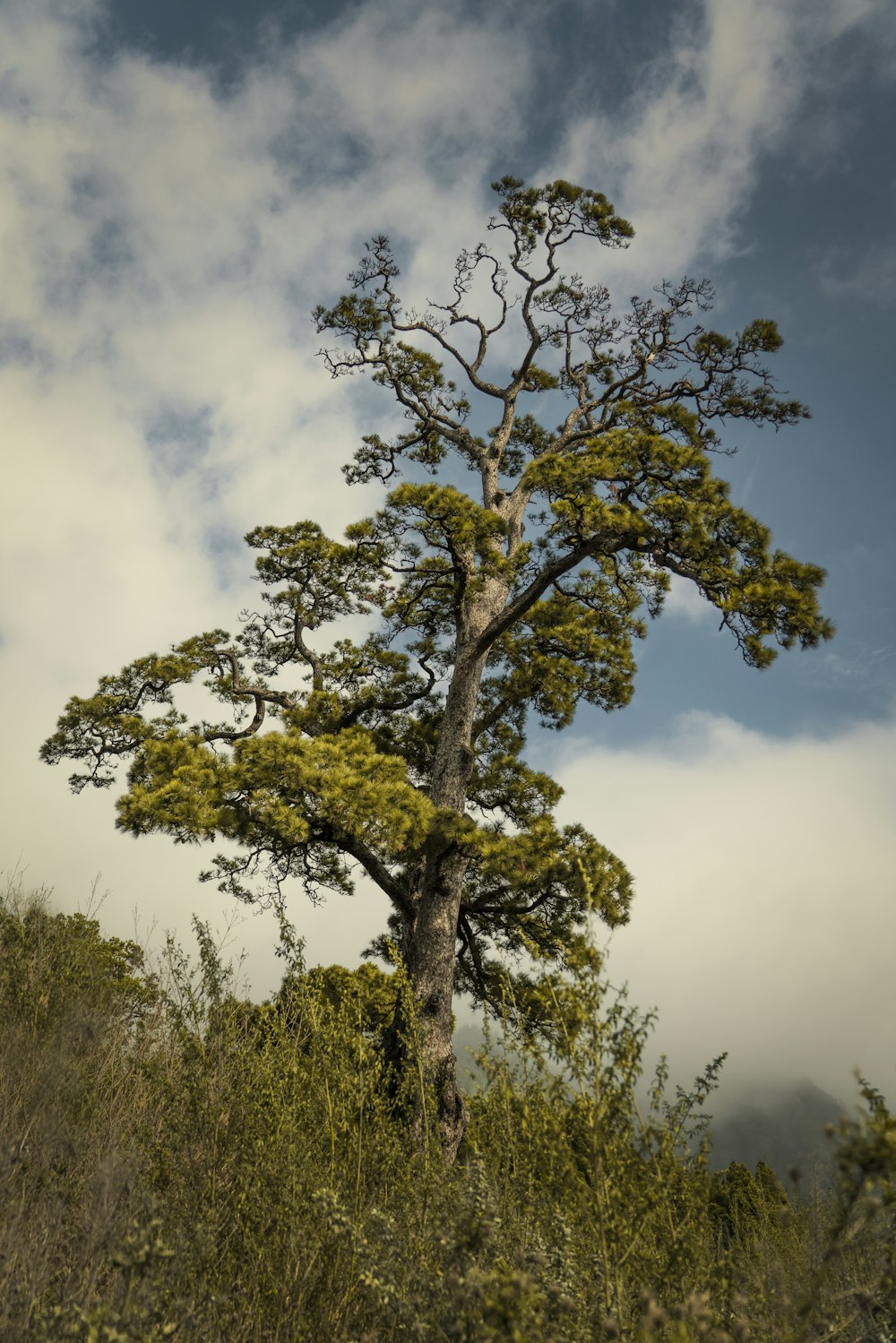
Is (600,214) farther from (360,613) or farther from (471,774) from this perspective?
(471,774)

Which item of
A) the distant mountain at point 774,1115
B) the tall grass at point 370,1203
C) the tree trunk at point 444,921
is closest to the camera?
the tall grass at point 370,1203

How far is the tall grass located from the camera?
181 cm

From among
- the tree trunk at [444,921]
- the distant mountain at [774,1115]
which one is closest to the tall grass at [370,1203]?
the tree trunk at [444,921]

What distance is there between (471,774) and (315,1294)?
6.63 metres

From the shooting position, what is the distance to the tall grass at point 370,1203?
1.81 m

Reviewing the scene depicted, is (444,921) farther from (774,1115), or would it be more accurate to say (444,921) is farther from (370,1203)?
(774,1115)

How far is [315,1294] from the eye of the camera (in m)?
2.67

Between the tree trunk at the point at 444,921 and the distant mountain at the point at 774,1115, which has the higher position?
the distant mountain at the point at 774,1115

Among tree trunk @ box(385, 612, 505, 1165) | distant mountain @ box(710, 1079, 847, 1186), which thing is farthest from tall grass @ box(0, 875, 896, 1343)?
distant mountain @ box(710, 1079, 847, 1186)

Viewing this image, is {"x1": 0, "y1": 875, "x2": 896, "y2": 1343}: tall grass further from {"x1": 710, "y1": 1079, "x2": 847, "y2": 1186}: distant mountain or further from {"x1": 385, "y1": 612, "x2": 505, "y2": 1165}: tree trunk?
{"x1": 710, "y1": 1079, "x2": 847, "y2": 1186}: distant mountain

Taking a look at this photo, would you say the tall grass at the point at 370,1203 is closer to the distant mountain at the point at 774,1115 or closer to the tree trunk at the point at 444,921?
the tree trunk at the point at 444,921

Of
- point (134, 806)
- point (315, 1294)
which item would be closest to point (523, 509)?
point (134, 806)

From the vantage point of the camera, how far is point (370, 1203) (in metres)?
3.25

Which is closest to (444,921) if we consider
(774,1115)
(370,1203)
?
(370,1203)
